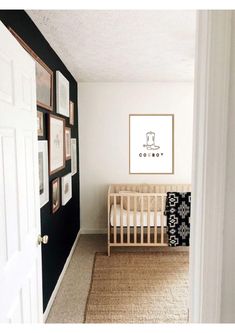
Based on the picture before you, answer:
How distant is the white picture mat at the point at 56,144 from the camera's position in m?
2.53

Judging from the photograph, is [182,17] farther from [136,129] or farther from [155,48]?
[136,129]

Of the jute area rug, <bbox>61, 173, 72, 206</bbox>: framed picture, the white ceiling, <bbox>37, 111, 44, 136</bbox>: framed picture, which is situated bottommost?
the jute area rug

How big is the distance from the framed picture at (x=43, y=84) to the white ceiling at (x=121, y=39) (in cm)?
26

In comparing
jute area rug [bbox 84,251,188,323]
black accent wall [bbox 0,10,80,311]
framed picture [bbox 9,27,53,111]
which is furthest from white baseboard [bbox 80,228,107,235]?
framed picture [bbox 9,27,53,111]

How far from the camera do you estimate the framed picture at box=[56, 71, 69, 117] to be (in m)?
2.75

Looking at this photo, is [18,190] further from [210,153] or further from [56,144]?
[56,144]

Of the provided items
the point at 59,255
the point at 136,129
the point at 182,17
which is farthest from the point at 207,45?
the point at 136,129

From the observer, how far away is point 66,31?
2139 mm

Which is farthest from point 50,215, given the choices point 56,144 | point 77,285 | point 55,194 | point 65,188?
point 77,285

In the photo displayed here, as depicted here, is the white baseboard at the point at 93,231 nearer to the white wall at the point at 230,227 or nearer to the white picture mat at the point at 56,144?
the white picture mat at the point at 56,144

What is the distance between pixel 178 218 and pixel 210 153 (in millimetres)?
2512

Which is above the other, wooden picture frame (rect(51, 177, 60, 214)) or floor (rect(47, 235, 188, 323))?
wooden picture frame (rect(51, 177, 60, 214))

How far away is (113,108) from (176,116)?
3.43 ft

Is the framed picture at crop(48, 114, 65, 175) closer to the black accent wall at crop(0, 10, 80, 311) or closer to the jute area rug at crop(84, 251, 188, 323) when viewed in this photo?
the black accent wall at crop(0, 10, 80, 311)
